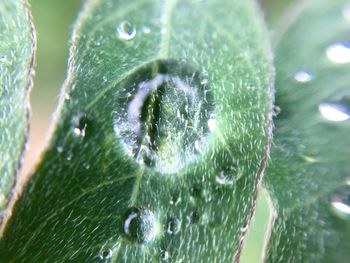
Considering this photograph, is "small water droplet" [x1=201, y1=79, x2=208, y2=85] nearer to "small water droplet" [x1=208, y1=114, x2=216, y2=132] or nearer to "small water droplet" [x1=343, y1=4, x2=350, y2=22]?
"small water droplet" [x1=208, y1=114, x2=216, y2=132]

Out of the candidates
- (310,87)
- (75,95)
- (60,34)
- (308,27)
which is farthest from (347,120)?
(60,34)

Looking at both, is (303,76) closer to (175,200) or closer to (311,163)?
(311,163)

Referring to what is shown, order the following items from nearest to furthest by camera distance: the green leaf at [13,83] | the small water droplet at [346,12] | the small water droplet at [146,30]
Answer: the green leaf at [13,83], the small water droplet at [146,30], the small water droplet at [346,12]

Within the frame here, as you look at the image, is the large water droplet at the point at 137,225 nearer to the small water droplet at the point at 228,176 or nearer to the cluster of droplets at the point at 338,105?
the small water droplet at the point at 228,176

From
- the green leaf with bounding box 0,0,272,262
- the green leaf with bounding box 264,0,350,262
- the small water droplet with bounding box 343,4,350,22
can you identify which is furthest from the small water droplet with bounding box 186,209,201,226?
the small water droplet with bounding box 343,4,350,22

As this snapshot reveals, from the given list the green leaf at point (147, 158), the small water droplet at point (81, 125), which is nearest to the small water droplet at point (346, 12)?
the green leaf at point (147, 158)
